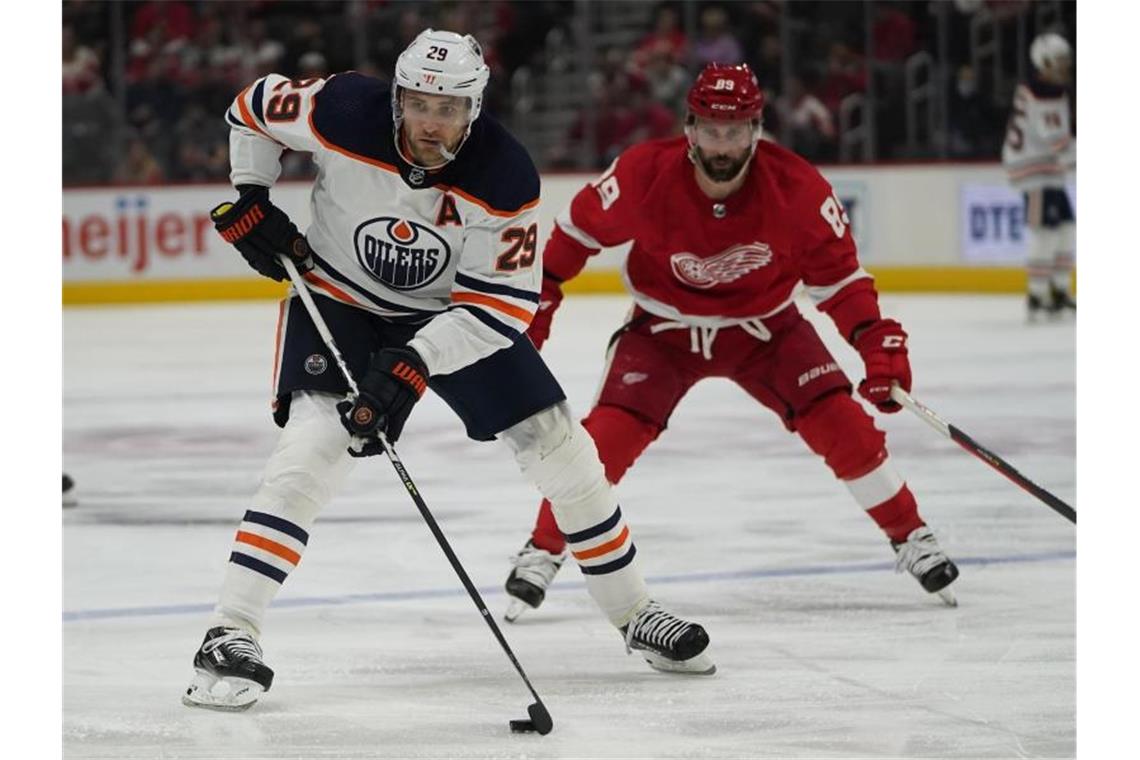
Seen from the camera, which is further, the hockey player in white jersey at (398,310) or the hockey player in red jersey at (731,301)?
the hockey player in red jersey at (731,301)

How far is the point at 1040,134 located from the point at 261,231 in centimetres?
720

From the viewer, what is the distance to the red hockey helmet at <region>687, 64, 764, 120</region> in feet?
11.9

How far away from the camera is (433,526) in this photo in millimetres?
3156

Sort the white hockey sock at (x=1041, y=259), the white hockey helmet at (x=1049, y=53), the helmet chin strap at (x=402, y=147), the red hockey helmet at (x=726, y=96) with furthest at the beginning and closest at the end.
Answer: the white hockey helmet at (x=1049, y=53), the white hockey sock at (x=1041, y=259), the red hockey helmet at (x=726, y=96), the helmet chin strap at (x=402, y=147)

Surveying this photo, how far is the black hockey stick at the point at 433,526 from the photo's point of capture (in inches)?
117

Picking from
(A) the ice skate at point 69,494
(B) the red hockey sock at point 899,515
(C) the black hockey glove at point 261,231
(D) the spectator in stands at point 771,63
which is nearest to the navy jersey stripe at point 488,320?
(C) the black hockey glove at point 261,231

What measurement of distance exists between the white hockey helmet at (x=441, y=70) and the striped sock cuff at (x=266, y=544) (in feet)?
2.23

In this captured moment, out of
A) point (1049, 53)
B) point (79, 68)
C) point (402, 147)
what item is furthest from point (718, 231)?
point (79, 68)

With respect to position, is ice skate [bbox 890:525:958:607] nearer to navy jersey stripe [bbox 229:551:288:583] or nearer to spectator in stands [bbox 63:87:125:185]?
navy jersey stripe [bbox 229:551:288:583]

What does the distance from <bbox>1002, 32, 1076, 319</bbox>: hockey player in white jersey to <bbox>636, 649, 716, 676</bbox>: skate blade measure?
21.1ft

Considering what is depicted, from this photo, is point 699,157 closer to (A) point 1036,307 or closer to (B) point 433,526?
(B) point 433,526

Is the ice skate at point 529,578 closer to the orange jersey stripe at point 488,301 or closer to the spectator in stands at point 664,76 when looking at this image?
the orange jersey stripe at point 488,301

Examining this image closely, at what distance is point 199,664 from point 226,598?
113mm
